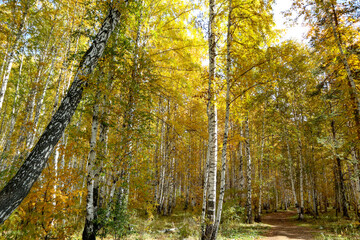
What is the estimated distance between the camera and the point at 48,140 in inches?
148

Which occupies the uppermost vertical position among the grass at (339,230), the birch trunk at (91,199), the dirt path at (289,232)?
the birch trunk at (91,199)

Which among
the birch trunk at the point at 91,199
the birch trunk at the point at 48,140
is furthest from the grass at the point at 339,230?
the birch trunk at the point at 48,140

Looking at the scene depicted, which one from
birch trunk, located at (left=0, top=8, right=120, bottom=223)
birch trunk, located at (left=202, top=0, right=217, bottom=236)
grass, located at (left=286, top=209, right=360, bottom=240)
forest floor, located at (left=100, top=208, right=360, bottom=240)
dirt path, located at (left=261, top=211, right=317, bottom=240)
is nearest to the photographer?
birch trunk, located at (left=0, top=8, right=120, bottom=223)

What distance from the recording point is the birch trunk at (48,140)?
3.20 metres

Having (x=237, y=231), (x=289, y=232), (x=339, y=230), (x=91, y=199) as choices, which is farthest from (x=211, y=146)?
(x=339, y=230)

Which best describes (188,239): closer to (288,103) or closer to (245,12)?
(245,12)

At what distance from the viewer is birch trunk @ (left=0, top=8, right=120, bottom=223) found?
10.5ft

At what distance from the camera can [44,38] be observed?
1077cm

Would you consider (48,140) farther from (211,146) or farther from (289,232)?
(289,232)

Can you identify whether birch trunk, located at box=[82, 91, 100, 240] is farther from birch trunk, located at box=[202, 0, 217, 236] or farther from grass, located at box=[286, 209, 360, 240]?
grass, located at box=[286, 209, 360, 240]

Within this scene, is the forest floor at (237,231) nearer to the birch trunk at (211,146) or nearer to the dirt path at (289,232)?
the dirt path at (289,232)

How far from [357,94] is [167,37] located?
24.9 ft

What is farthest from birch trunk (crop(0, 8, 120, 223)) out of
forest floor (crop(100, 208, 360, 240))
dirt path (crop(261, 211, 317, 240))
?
dirt path (crop(261, 211, 317, 240))

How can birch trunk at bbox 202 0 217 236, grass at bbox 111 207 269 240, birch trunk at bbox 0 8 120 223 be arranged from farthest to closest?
1. grass at bbox 111 207 269 240
2. birch trunk at bbox 202 0 217 236
3. birch trunk at bbox 0 8 120 223
